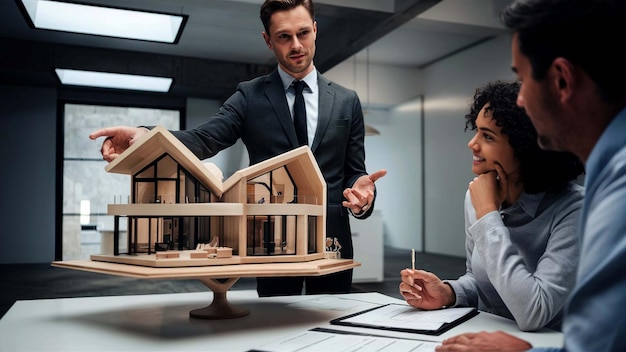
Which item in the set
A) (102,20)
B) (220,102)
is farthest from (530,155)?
(220,102)

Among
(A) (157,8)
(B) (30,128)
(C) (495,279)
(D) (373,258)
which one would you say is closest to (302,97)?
(C) (495,279)

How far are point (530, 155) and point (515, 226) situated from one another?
0.64ft

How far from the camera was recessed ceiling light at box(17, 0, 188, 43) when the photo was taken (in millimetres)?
4883

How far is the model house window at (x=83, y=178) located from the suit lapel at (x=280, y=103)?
792cm

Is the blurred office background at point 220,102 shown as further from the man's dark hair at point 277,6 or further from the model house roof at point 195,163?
the model house roof at point 195,163

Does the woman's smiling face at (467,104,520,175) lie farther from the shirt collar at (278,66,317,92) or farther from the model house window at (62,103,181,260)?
the model house window at (62,103,181,260)

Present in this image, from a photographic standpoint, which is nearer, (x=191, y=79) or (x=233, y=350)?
(x=233, y=350)

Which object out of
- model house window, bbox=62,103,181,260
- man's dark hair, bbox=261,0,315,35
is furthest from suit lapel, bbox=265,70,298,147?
model house window, bbox=62,103,181,260

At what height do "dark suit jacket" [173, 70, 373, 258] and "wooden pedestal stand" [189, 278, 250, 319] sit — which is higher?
"dark suit jacket" [173, 70, 373, 258]

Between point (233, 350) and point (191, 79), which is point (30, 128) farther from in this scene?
point (233, 350)

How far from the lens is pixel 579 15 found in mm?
783

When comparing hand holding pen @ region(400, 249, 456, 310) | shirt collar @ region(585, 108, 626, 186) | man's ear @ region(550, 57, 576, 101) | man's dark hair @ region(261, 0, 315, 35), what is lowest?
hand holding pen @ region(400, 249, 456, 310)

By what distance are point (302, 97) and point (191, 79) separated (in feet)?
21.1

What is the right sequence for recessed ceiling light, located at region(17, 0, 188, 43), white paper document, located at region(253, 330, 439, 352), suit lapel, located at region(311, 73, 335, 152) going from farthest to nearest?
recessed ceiling light, located at region(17, 0, 188, 43)
suit lapel, located at region(311, 73, 335, 152)
white paper document, located at region(253, 330, 439, 352)
